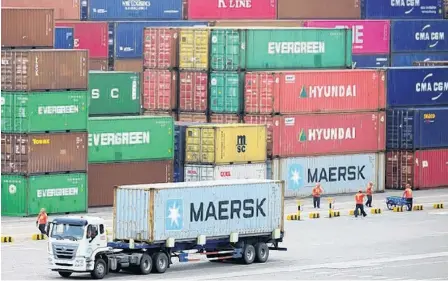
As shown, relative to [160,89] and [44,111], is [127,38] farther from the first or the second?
[44,111]

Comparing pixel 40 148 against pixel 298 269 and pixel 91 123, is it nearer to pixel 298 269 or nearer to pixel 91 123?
pixel 91 123

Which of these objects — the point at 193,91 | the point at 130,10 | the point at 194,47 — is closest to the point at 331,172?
the point at 193,91

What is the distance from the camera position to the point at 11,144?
2635 inches

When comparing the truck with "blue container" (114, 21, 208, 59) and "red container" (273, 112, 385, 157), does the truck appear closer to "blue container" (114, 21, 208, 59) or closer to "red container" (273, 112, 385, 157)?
"red container" (273, 112, 385, 157)

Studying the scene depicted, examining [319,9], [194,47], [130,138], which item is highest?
[319,9]

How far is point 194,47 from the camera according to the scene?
78000 mm

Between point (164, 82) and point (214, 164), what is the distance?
8170 millimetres

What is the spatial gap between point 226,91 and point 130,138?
809 cm

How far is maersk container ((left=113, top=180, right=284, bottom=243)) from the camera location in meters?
50.8

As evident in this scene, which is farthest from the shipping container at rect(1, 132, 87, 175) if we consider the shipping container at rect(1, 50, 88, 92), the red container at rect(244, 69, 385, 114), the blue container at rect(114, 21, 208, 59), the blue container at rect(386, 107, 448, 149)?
the blue container at rect(114, 21, 208, 59)

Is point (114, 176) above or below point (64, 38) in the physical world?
below

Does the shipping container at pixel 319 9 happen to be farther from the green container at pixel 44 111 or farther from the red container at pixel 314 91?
the green container at pixel 44 111

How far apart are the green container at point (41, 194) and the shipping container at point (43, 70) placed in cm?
420

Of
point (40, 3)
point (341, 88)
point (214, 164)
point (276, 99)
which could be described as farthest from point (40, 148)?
point (40, 3)
